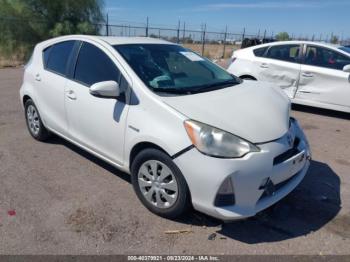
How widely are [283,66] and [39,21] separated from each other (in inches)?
627

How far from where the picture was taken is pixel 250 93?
12.4 feet

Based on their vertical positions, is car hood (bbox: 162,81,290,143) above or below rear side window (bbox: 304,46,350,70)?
below

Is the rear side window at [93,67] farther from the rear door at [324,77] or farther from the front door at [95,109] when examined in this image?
the rear door at [324,77]

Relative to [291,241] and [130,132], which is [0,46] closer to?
[130,132]

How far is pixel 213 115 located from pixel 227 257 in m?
1.20

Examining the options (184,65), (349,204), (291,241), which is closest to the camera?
(291,241)

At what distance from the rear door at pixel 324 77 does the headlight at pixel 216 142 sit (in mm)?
4757

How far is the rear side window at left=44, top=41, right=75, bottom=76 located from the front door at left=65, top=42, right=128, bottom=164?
31 cm

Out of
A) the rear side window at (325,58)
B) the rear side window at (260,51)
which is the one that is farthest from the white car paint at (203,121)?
the rear side window at (260,51)

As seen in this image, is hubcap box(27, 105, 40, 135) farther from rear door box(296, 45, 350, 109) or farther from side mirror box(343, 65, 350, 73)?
side mirror box(343, 65, 350, 73)

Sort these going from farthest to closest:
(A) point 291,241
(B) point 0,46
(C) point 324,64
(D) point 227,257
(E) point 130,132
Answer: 1. (B) point 0,46
2. (C) point 324,64
3. (E) point 130,132
4. (A) point 291,241
5. (D) point 227,257

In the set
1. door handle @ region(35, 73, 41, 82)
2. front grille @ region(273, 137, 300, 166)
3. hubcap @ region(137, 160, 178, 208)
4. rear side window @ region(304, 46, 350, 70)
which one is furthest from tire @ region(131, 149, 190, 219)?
rear side window @ region(304, 46, 350, 70)

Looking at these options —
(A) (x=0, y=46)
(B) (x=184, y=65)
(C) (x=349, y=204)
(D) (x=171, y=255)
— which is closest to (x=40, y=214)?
(D) (x=171, y=255)

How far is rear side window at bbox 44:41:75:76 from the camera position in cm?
440
